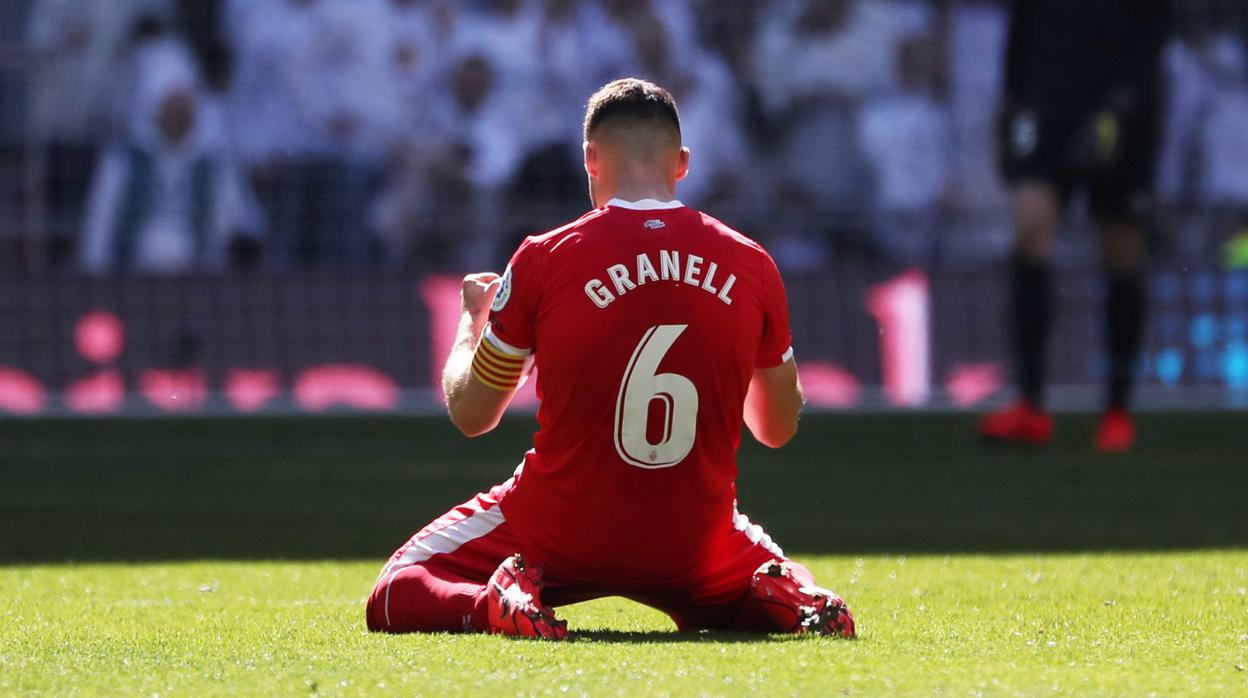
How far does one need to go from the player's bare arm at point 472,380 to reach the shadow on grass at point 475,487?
5.29ft

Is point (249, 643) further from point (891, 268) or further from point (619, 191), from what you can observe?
point (891, 268)

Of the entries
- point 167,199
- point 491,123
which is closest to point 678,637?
point 167,199

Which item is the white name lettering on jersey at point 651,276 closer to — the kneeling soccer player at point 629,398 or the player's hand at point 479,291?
the kneeling soccer player at point 629,398

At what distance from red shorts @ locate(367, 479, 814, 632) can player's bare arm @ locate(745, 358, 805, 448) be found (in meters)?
0.17

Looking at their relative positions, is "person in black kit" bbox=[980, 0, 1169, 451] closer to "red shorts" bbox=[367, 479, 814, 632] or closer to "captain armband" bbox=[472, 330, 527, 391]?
"red shorts" bbox=[367, 479, 814, 632]

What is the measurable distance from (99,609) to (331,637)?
2.41 ft

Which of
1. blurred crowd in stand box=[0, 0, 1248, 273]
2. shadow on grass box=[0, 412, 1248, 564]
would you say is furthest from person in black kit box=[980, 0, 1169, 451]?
blurred crowd in stand box=[0, 0, 1248, 273]

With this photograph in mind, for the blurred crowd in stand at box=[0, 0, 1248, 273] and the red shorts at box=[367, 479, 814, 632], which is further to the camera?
the blurred crowd in stand at box=[0, 0, 1248, 273]

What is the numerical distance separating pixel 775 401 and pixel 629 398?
33cm

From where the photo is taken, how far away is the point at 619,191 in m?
3.48

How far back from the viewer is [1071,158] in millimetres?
8656

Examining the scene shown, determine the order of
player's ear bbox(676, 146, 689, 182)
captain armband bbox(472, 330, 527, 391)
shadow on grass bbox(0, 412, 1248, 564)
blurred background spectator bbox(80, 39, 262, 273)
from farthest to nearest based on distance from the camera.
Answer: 1. blurred background spectator bbox(80, 39, 262, 273)
2. shadow on grass bbox(0, 412, 1248, 564)
3. player's ear bbox(676, 146, 689, 182)
4. captain armband bbox(472, 330, 527, 391)

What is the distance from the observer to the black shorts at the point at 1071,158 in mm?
8617

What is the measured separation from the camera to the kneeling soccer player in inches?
133
